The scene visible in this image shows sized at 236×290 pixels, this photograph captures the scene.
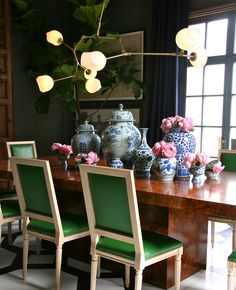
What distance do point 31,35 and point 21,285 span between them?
3.56 m

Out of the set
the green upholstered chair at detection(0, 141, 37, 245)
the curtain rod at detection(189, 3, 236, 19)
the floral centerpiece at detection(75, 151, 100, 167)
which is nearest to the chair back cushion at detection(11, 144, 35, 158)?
the green upholstered chair at detection(0, 141, 37, 245)

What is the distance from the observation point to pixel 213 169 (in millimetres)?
2309

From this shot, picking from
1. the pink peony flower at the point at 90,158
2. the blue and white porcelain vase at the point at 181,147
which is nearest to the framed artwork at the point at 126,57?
the pink peony flower at the point at 90,158

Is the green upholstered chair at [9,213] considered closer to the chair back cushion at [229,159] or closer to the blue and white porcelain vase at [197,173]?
the blue and white porcelain vase at [197,173]

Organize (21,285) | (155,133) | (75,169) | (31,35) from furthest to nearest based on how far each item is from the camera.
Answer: (31,35) → (155,133) → (75,169) → (21,285)

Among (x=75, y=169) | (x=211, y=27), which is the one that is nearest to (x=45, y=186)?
(x=75, y=169)

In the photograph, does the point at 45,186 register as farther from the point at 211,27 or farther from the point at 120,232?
the point at 211,27

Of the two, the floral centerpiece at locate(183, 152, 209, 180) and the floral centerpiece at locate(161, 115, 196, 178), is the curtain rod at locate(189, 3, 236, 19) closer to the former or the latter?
the floral centerpiece at locate(161, 115, 196, 178)

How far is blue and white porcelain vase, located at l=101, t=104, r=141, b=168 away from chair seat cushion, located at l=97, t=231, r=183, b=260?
600 mm

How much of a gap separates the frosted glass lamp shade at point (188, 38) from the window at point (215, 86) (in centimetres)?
178

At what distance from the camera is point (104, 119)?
17.2ft

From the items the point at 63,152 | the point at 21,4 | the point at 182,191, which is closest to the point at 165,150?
the point at 182,191

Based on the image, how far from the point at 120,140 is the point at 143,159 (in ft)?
0.78

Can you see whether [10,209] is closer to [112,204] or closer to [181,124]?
[112,204]
